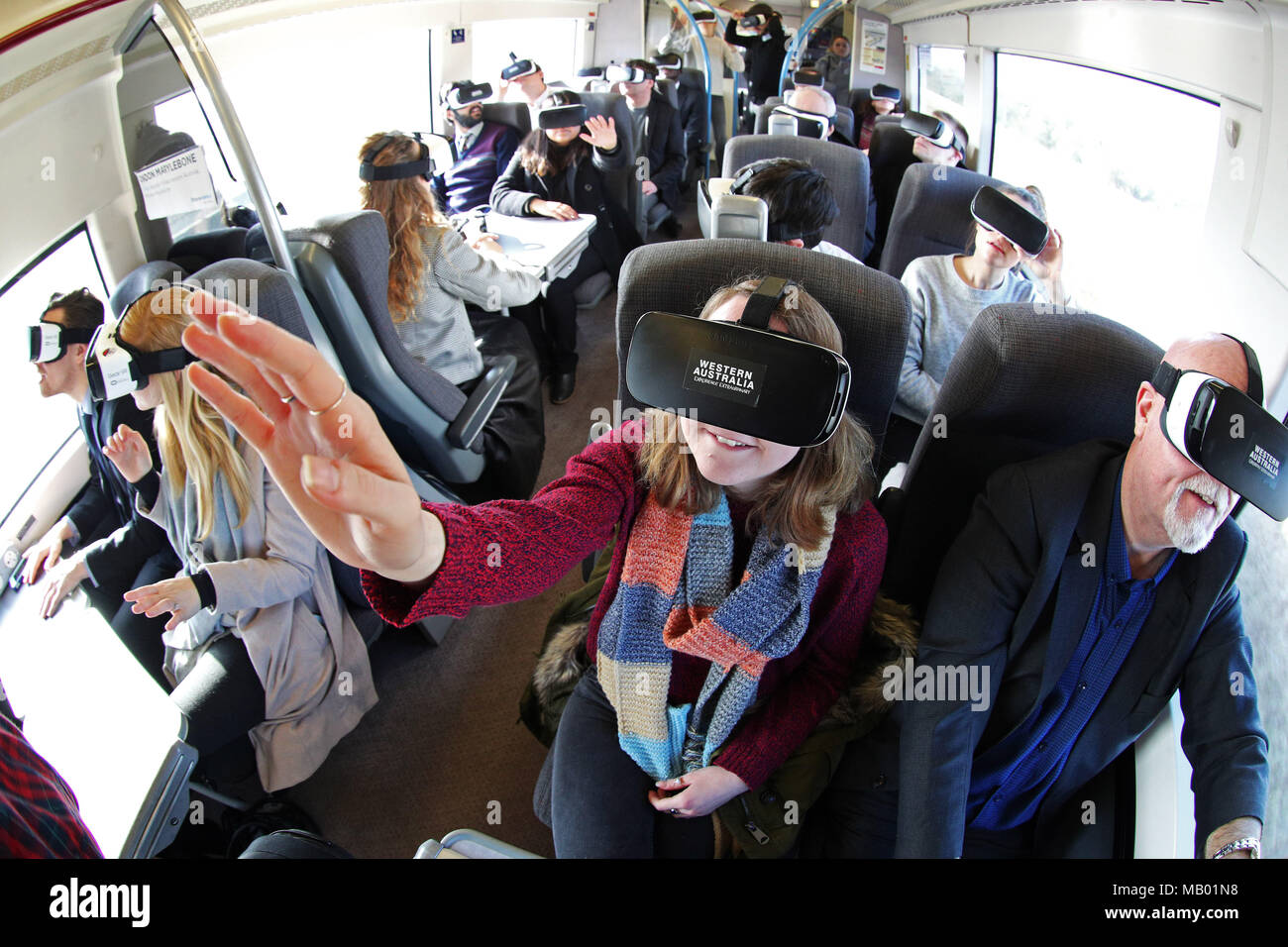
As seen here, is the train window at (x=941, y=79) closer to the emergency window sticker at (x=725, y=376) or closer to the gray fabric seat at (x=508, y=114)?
the gray fabric seat at (x=508, y=114)

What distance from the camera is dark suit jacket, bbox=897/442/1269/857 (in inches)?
41.0

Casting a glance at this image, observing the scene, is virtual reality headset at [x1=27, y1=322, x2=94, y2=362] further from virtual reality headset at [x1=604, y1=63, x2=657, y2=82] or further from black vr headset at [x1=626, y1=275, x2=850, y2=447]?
virtual reality headset at [x1=604, y1=63, x2=657, y2=82]

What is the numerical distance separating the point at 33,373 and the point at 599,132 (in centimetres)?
311

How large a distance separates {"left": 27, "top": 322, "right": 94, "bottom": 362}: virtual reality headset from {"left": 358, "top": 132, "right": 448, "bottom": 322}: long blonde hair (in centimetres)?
119

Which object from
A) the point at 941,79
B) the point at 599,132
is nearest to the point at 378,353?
the point at 599,132

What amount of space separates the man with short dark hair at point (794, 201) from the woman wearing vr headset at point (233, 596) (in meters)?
1.51

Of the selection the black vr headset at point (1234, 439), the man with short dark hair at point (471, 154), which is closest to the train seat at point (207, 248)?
the black vr headset at point (1234, 439)

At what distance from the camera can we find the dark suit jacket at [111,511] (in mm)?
1119

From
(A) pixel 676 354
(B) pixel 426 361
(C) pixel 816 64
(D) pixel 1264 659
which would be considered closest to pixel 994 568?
(D) pixel 1264 659

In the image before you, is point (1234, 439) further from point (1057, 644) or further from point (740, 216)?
point (740, 216)

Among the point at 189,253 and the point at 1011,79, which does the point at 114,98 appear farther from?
the point at 1011,79

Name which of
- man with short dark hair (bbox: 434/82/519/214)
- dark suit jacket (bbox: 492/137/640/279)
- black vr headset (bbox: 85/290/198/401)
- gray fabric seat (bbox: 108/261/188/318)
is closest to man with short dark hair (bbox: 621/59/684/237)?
dark suit jacket (bbox: 492/137/640/279)

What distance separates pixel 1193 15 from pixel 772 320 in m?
1.17

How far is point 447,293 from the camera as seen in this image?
7.77 ft
